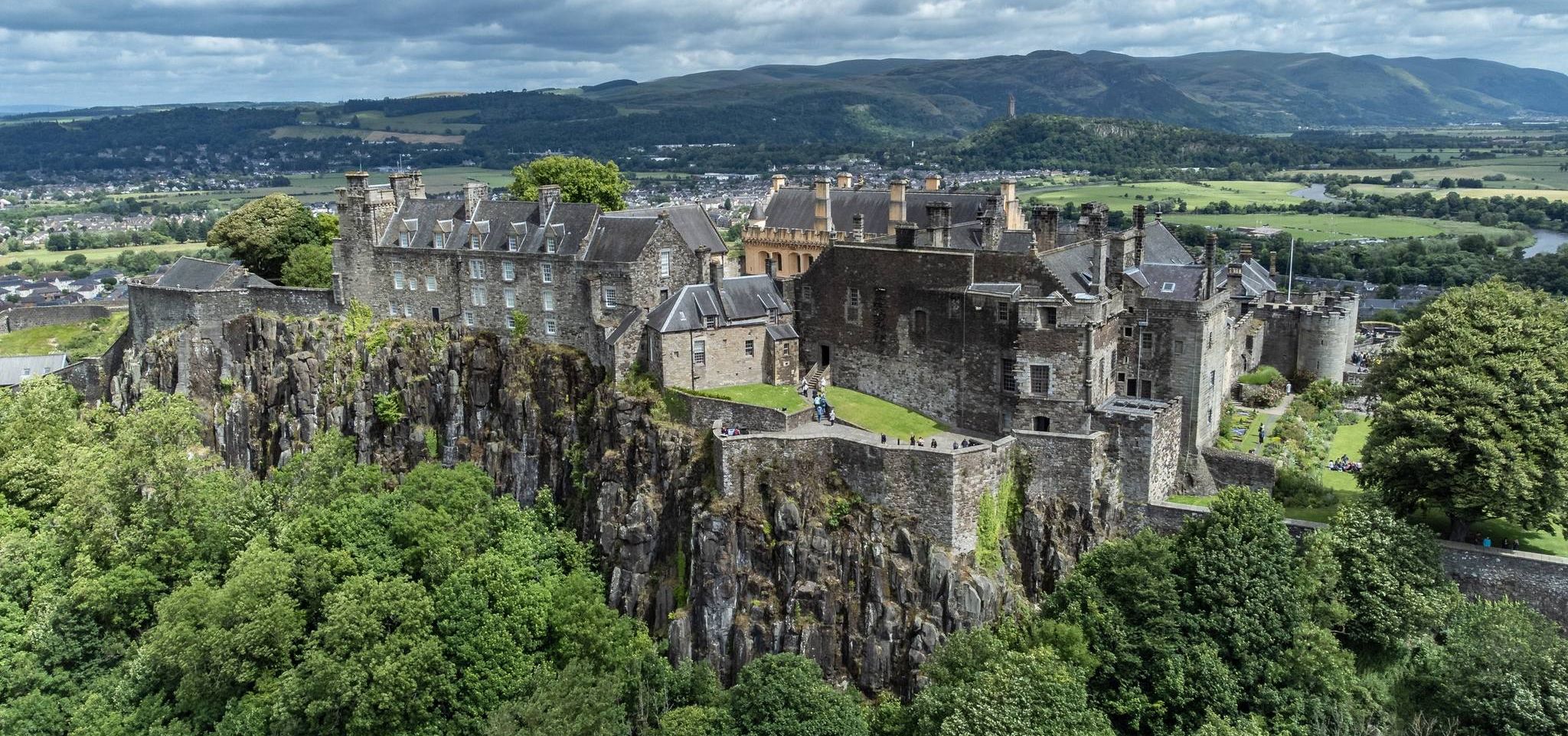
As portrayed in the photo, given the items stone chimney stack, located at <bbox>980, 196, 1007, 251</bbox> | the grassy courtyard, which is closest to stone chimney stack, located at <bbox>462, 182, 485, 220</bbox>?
stone chimney stack, located at <bbox>980, 196, 1007, 251</bbox>

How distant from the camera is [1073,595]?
1414 inches

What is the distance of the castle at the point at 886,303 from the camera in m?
40.5

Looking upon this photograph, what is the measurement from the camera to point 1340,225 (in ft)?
433

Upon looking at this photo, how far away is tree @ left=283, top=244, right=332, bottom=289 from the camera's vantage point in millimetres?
63031

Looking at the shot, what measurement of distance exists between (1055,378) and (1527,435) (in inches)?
571

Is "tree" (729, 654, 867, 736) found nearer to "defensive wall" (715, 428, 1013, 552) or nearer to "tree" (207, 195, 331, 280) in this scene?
"defensive wall" (715, 428, 1013, 552)

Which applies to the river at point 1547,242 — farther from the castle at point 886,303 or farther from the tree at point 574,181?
the tree at point 574,181

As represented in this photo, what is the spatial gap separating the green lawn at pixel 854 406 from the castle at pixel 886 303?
0.56m

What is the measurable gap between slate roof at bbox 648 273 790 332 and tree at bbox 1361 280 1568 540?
77.7 feet

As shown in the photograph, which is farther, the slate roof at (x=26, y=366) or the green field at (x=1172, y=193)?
the green field at (x=1172, y=193)

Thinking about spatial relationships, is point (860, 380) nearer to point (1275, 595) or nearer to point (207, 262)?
point (1275, 595)

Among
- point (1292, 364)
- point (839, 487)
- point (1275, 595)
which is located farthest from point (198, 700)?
point (1292, 364)

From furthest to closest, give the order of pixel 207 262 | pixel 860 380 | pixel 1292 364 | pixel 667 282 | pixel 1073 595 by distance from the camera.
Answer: pixel 207 262
pixel 1292 364
pixel 667 282
pixel 860 380
pixel 1073 595

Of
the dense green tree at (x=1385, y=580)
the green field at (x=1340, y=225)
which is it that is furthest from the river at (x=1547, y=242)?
the dense green tree at (x=1385, y=580)
